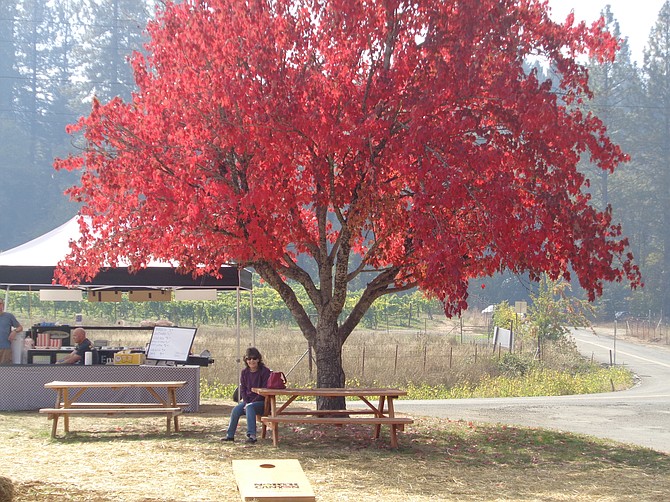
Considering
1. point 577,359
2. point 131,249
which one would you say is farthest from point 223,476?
point 577,359

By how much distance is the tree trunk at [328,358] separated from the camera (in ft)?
44.2

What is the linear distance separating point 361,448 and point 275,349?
21.4 metres

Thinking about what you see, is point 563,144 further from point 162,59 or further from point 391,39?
point 162,59

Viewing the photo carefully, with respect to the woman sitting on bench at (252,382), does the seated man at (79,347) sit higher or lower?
higher

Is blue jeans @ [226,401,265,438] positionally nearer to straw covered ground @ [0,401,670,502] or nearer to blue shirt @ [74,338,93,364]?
straw covered ground @ [0,401,670,502]

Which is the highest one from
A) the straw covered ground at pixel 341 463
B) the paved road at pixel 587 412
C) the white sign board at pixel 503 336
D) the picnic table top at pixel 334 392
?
the white sign board at pixel 503 336

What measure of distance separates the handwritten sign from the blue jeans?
4.11 metres

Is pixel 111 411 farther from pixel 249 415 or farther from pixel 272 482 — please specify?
pixel 272 482

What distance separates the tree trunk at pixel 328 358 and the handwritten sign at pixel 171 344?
289 cm

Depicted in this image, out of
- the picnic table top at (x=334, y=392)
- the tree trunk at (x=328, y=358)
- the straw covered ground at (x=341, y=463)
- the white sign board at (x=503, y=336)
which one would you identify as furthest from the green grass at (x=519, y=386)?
the picnic table top at (x=334, y=392)

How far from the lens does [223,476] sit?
913 centimetres

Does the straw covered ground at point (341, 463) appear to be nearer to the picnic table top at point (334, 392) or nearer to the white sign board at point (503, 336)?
the picnic table top at point (334, 392)

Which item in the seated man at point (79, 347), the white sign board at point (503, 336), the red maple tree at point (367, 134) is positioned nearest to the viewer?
the red maple tree at point (367, 134)

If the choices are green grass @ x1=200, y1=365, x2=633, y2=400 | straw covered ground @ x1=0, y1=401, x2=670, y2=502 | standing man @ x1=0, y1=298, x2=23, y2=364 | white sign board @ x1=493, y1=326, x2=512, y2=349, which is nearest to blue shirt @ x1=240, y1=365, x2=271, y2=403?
straw covered ground @ x1=0, y1=401, x2=670, y2=502
